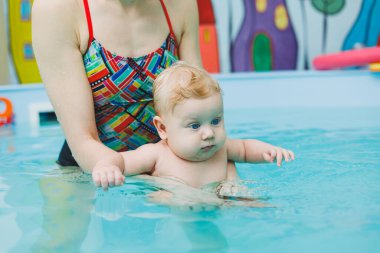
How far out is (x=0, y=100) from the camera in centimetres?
504

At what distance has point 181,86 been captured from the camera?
2.05 m

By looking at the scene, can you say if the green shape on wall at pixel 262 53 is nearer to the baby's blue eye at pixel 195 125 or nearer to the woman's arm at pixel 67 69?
the woman's arm at pixel 67 69

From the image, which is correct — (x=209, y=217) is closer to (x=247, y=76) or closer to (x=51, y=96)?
(x=51, y=96)

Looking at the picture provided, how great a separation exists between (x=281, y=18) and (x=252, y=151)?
4446 mm

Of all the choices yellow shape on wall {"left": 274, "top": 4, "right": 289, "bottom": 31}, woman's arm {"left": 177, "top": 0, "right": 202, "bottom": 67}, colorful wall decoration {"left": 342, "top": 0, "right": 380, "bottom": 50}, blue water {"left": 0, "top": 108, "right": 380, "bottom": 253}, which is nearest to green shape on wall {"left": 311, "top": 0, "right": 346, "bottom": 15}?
colorful wall decoration {"left": 342, "top": 0, "right": 380, "bottom": 50}

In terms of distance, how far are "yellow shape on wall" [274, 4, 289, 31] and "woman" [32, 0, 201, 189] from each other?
4122mm

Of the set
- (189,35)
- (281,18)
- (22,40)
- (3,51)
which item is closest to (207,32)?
(281,18)

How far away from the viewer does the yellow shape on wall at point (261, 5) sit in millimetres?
6477

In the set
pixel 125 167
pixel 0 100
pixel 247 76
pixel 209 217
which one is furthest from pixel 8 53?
pixel 209 217

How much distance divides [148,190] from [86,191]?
0.27 metres

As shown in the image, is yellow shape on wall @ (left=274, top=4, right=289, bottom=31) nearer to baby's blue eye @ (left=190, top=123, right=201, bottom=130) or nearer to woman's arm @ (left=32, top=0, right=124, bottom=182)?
woman's arm @ (left=32, top=0, right=124, bottom=182)

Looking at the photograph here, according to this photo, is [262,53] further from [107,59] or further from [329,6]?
[107,59]

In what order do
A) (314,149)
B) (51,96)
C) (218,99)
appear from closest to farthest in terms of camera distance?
1. (218,99)
2. (51,96)
3. (314,149)

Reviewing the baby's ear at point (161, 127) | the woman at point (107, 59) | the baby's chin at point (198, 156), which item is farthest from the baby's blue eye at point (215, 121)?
the woman at point (107, 59)
